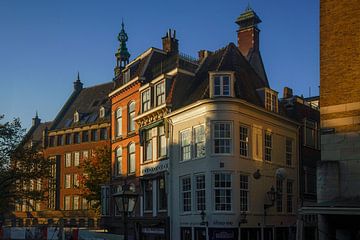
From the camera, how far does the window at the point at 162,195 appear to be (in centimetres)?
3906

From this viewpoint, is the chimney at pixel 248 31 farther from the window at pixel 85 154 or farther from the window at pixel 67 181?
A: the window at pixel 67 181

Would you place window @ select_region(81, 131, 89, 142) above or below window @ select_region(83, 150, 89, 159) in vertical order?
above

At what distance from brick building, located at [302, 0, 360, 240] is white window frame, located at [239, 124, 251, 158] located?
1238 cm

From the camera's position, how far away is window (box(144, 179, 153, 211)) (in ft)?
135

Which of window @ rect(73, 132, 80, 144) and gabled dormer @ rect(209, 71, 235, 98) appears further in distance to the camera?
window @ rect(73, 132, 80, 144)

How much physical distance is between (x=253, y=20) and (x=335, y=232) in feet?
148

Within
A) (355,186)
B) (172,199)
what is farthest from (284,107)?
(355,186)

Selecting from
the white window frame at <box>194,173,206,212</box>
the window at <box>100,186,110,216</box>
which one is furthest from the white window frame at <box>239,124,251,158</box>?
the window at <box>100,186,110,216</box>

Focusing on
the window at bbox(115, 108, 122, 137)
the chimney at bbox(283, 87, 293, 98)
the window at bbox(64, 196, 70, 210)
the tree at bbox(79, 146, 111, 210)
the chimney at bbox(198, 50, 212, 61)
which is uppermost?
the chimney at bbox(198, 50, 212, 61)

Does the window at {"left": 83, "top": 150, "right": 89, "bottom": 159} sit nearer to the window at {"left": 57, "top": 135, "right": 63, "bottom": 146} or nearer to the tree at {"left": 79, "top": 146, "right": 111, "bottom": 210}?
the window at {"left": 57, "top": 135, "right": 63, "bottom": 146}

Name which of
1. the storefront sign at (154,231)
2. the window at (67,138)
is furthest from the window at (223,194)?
the window at (67,138)

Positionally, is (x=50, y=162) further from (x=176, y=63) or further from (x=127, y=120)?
Answer: (x=176, y=63)

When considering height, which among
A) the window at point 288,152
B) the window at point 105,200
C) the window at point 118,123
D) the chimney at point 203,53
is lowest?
the window at point 105,200

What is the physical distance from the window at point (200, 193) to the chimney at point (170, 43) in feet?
48.5
